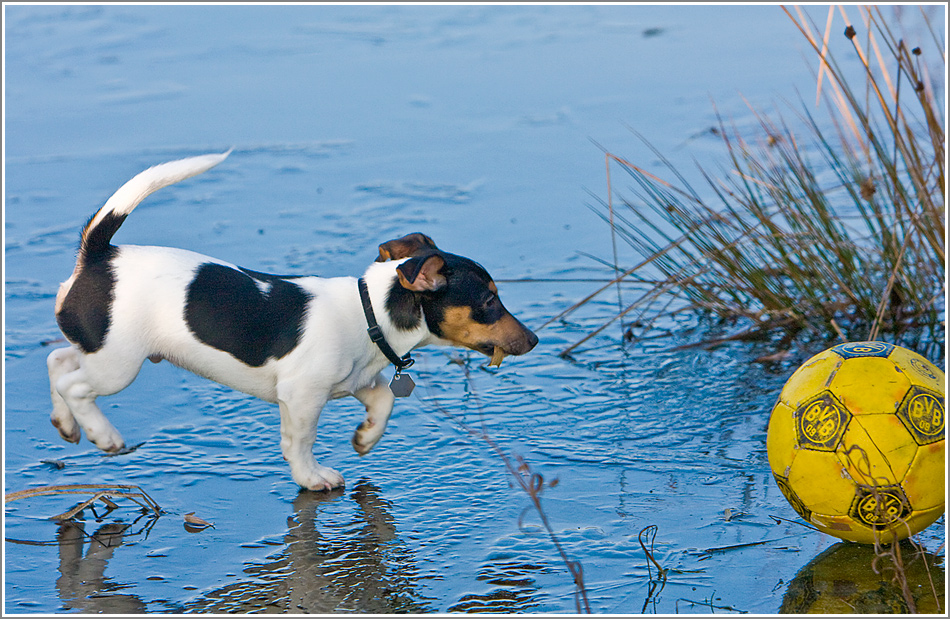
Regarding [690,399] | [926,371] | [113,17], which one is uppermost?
[113,17]

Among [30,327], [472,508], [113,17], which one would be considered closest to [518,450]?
A: [472,508]

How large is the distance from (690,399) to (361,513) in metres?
1.75

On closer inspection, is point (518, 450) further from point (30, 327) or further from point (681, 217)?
point (30, 327)

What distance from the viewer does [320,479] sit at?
422 cm

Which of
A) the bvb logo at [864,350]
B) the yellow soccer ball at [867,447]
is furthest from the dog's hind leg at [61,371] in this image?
the bvb logo at [864,350]

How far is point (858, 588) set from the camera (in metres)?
3.38

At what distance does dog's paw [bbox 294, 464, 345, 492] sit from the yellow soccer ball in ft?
5.71

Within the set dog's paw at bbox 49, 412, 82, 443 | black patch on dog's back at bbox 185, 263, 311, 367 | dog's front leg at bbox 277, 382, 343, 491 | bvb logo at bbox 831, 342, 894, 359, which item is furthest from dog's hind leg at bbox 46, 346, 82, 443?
bvb logo at bbox 831, 342, 894, 359

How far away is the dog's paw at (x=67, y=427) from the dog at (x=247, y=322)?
2 centimetres

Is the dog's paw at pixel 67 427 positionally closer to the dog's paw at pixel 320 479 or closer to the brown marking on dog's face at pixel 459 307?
the dog's paw at pixel 320 479

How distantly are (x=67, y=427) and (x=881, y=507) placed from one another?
313cm

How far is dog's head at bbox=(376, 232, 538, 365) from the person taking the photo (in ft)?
13.4

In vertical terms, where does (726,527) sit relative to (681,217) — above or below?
below

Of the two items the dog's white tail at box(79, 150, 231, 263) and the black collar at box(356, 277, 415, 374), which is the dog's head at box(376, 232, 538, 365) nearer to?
the black collar at box(356, 277, 415, 374)
